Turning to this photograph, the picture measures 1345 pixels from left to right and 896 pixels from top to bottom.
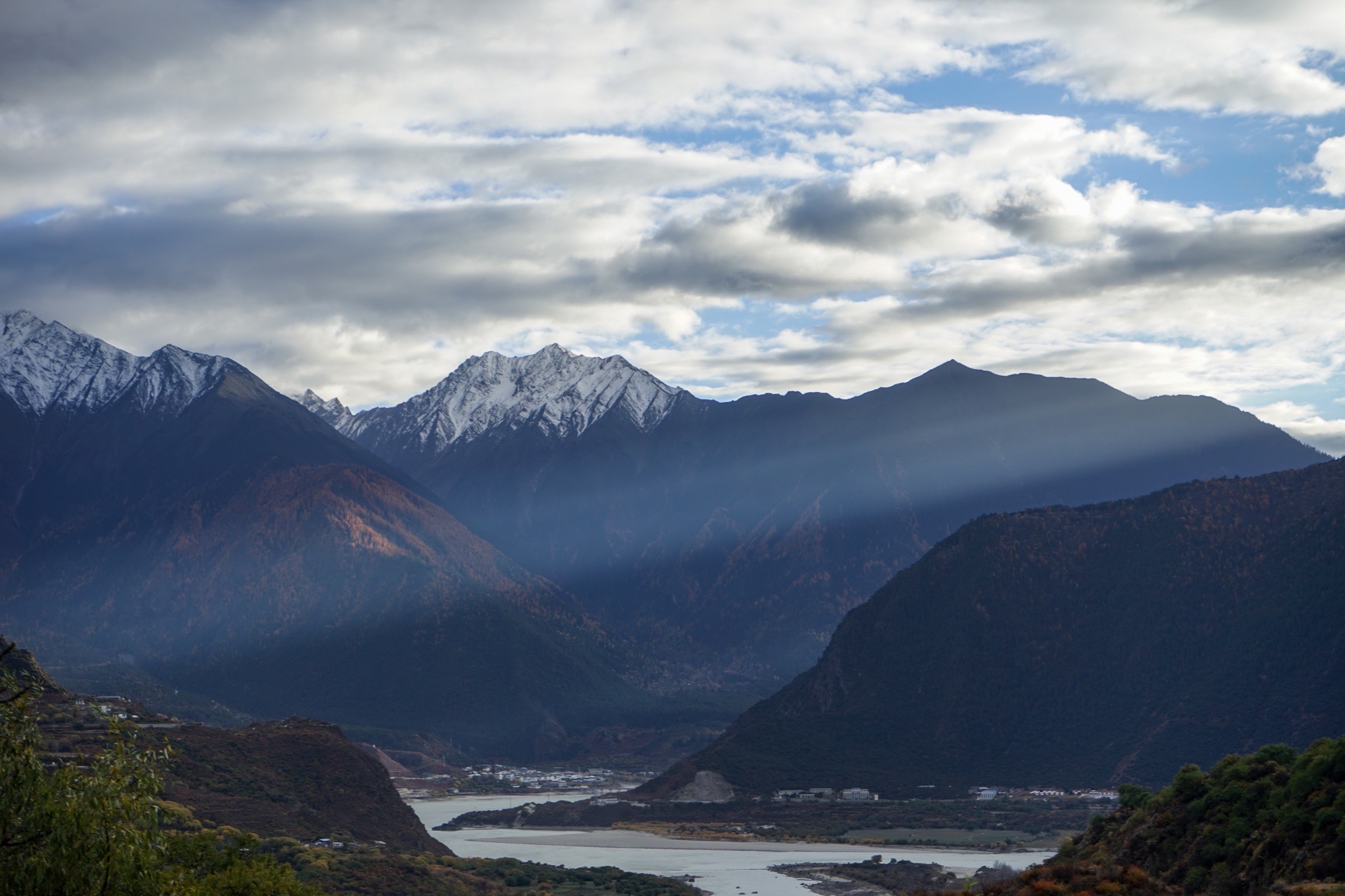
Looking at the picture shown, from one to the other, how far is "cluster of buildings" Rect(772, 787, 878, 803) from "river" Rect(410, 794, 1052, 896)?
26.0 m

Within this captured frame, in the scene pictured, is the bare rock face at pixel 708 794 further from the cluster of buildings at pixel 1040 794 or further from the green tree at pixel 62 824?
the green tree at pixel 62 824

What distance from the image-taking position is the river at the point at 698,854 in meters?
130

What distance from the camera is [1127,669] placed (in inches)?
7781

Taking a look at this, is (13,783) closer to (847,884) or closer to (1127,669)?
(847,884)

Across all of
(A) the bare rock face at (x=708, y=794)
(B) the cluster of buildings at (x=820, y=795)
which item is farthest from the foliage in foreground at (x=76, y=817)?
(A) the bare rock face at (x=708, y=794)

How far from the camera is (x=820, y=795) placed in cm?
19375

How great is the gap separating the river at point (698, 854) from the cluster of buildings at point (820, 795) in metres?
26.0

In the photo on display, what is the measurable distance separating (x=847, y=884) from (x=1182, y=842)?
74430 millimetres

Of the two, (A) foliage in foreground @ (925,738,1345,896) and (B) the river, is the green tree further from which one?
(B) the river

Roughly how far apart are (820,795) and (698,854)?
44808mm

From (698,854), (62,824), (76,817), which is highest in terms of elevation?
(76,817)

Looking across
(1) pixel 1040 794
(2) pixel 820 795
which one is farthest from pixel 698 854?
(1) pixel 1040 794

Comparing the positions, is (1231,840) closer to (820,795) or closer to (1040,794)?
(1040,794)

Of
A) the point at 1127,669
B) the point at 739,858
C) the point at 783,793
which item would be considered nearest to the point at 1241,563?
the point at 1127,669
